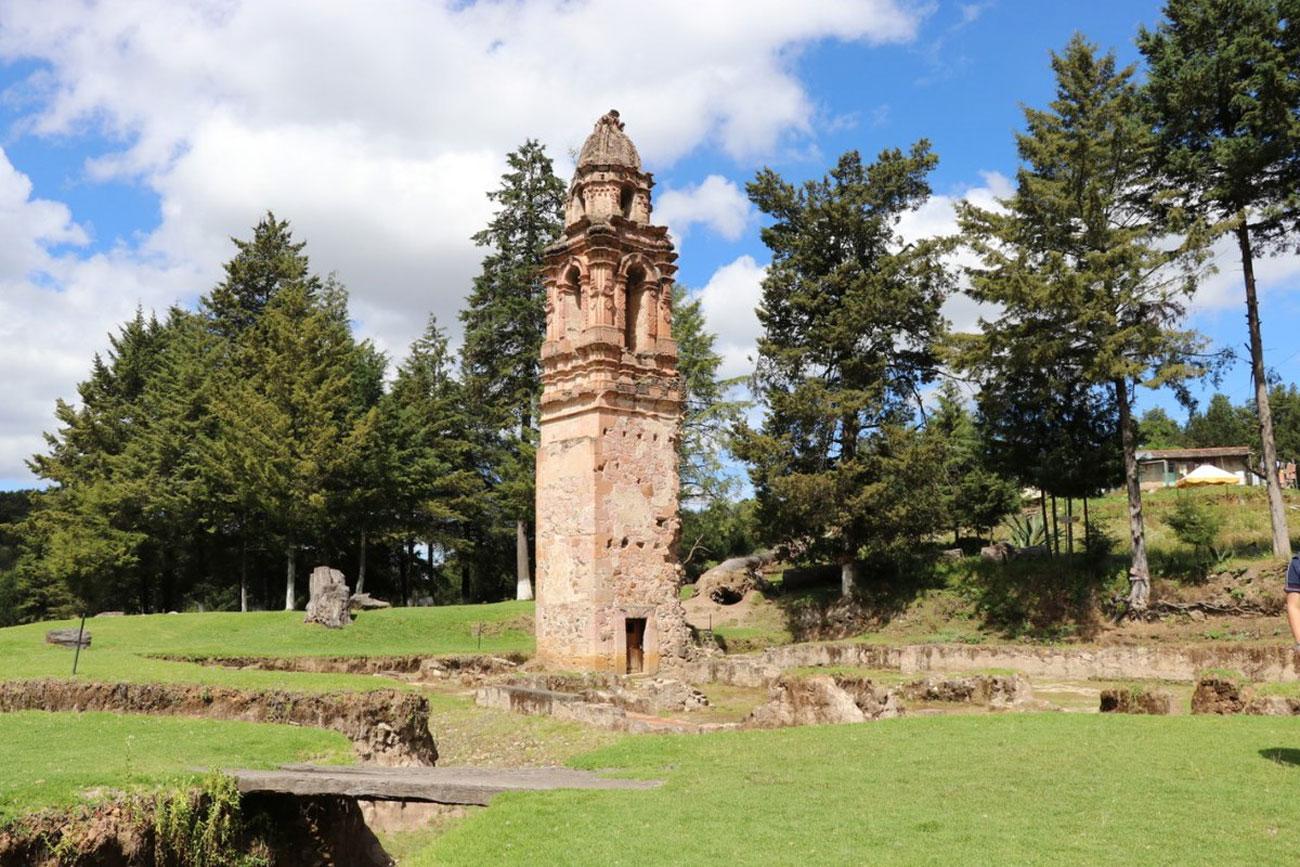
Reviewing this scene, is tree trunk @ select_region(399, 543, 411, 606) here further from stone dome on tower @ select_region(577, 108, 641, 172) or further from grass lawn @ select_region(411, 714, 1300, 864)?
grass lawn @ select_region(411, 714, 1300, 864)

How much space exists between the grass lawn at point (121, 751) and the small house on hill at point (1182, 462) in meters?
46.8

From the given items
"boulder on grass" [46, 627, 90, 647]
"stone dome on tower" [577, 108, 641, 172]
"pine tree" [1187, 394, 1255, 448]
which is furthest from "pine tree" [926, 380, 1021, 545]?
"pine tree" [1187, 394, 1255, 448]

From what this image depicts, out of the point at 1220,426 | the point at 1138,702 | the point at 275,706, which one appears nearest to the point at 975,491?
the point at 1138,702

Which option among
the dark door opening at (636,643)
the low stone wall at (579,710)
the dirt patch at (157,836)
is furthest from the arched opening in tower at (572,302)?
the dirt patch at (157,836)

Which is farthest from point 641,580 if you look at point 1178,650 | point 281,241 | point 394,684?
point 281,241

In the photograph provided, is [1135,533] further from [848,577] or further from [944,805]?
[944,805]

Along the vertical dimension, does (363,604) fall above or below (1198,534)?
below

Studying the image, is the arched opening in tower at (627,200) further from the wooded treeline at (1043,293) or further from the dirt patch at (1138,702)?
the dirt patch at (1138,702)

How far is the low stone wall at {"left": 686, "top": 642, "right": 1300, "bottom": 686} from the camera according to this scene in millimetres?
18172

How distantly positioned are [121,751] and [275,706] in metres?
4.05

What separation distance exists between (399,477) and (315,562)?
7.16 m

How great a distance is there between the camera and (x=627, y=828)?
7422 mm

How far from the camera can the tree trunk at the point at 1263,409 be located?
2356 cm

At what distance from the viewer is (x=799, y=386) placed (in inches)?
1195
